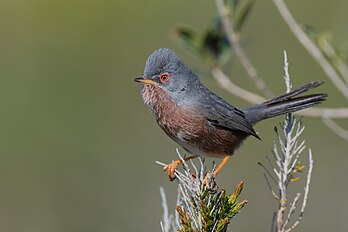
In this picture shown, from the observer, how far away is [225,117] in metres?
5.35

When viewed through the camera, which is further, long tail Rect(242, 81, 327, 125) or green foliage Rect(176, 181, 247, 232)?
long tail Rect(242, 81, 327, 125)

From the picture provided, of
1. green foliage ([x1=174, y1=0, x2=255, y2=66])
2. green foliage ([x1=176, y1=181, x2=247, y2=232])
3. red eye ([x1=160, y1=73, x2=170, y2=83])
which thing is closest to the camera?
green foliage ([x1=176, y1=181, x2=247, y2=232])

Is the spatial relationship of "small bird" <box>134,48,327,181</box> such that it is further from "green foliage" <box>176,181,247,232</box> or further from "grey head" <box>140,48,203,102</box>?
"green foliage" <box>176,181,247,232</box>

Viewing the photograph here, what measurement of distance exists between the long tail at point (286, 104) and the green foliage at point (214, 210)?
4.76ft

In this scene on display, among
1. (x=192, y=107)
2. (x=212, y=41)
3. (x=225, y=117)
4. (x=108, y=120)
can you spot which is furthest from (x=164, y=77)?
(x=108, y=120)

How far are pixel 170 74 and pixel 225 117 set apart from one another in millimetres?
606

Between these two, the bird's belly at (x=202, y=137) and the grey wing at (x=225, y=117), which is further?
the grey wing at (x=225, y=117)

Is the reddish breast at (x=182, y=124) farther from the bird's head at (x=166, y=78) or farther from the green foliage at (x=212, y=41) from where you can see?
the green foliage at (x=212, y=41)

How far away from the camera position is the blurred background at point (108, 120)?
26.0 ft

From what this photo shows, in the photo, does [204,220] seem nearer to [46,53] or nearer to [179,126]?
[179,126]

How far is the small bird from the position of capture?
4945mm

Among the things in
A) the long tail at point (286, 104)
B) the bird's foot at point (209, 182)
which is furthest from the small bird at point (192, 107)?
the bird's foot at point (209, 182)

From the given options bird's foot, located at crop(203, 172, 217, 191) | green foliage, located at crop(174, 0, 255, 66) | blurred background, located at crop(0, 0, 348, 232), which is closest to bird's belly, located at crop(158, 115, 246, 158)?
green foliage, located at crop(174, 0, 255, 66)

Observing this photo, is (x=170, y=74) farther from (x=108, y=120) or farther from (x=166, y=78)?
(x=108, y=120)
